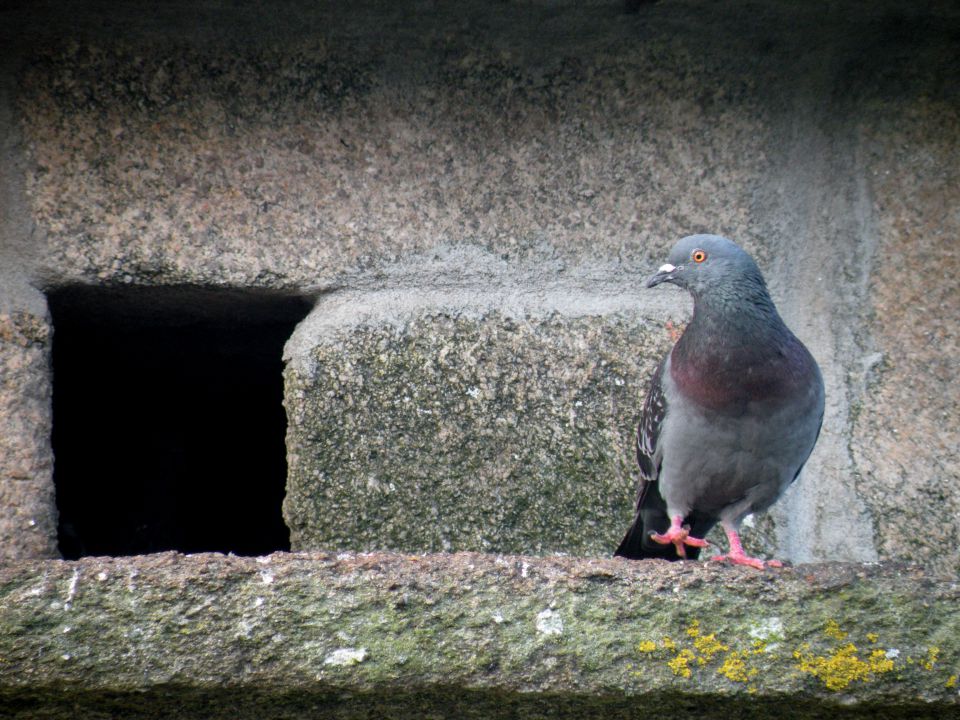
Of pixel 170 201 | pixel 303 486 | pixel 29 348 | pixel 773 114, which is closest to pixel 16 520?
pixel 29 348

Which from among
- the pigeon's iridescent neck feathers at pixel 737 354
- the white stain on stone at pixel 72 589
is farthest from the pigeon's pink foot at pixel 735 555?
the white stain on stone at pixel 72 589

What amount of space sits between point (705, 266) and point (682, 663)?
3.04 feet

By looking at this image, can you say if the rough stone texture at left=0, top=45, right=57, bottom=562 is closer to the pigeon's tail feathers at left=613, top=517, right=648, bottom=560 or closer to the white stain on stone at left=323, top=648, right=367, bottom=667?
the white stain on stone at left=323, top=648, right=367, bottom=667

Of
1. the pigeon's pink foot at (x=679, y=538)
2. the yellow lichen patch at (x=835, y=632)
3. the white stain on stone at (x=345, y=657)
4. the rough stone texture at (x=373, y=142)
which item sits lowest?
the pigeon's pink foot at (x=679, y=538)

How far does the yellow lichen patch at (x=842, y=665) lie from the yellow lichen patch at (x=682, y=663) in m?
0.16

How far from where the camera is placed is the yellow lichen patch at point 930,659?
204cm

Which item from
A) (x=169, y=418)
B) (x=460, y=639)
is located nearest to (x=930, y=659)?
(x=460, y=639)

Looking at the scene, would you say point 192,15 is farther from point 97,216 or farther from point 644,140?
point 644,140

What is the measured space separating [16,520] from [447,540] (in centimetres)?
78

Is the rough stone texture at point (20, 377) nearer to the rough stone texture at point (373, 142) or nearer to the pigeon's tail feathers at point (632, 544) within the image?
the rough stone texture at point (373, 142)

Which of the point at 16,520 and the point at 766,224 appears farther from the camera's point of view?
the point at 766,224

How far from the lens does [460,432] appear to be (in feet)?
8.70

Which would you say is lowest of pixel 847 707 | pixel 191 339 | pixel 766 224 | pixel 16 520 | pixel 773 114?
pixel 847 707

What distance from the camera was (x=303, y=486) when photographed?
8.42ft
